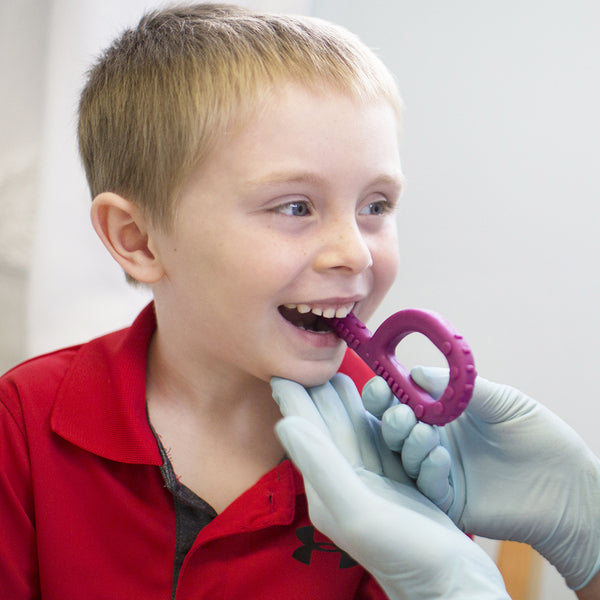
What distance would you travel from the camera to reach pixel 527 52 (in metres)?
1.17

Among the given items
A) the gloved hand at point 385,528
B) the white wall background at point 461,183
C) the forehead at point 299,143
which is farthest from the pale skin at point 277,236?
the white wall background at point 461,183

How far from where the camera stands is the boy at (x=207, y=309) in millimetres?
686

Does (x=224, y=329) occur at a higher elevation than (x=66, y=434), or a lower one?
higher

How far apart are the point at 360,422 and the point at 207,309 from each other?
0.20 metres

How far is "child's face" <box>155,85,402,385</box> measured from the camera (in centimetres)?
67

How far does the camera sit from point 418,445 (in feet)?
2.22

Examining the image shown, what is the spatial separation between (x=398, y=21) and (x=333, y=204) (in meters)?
0.77

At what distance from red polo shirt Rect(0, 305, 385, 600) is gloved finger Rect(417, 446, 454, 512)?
0.16 meters

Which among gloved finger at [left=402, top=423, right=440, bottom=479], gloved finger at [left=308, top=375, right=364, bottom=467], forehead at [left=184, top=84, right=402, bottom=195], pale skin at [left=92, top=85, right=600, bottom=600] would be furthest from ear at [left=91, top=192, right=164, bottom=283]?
gloved finger at [left=402, top=423, right=440, bottom=479]

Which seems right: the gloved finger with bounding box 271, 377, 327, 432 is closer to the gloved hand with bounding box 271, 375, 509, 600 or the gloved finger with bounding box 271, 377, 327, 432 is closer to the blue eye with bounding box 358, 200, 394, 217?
the gloved hand with bounding box 271, 375, 509, 600

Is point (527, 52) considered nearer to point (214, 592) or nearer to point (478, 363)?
point (478, 363)

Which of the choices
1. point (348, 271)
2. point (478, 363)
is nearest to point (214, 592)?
point (348, 271)

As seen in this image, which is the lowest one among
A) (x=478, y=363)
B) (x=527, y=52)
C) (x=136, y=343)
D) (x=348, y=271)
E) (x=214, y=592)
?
(x=214, y=592)

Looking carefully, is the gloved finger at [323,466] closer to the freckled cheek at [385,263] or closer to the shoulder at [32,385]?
the freckled cheek at [385,263]
